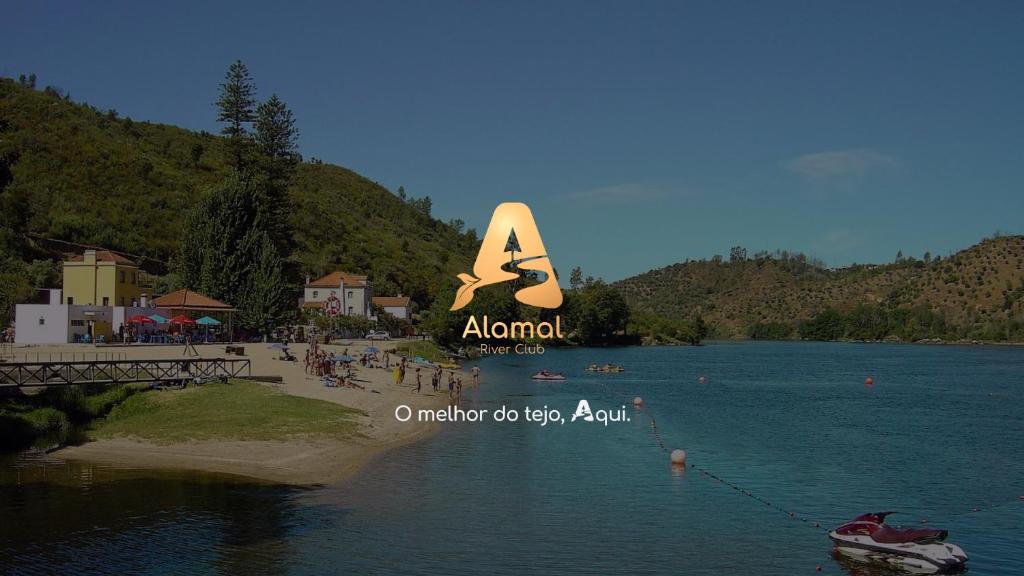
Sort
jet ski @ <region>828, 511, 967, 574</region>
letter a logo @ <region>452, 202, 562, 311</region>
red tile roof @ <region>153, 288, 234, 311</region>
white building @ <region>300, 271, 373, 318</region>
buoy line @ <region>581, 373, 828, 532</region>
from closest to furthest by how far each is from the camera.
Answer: jet ski @ <region>828, 511, 967, 574</region> < buoy line @ <region>581, 373, 828, 532</region> < red tile roof @ <region>153, 288, 234, 311</region> < letter a logo @ <region>452, 202, 562, 311</region> < white building @ <region>300, 271, 373, 318</region>

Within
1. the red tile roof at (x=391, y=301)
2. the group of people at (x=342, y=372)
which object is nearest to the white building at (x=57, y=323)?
the group of people at (x=342, y=372)

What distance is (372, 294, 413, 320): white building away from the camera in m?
133

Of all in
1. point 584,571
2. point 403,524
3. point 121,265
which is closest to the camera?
point 584,571

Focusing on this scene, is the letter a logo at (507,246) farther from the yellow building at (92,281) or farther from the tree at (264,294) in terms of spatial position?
the yellow building at (92,281)

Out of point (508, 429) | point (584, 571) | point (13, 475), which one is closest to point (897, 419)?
→ point (508, 429)

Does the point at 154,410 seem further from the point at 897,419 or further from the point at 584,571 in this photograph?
the point at 897,419

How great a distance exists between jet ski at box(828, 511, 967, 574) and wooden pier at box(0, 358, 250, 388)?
1249 inches

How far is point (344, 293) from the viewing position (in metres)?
117

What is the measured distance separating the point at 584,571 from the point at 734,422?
33336 millimetres

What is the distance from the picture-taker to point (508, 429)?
45.5m

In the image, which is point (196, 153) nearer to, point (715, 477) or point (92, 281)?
point (92, 281)

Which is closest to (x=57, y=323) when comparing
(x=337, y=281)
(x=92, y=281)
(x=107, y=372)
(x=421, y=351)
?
(x=92, y=281)

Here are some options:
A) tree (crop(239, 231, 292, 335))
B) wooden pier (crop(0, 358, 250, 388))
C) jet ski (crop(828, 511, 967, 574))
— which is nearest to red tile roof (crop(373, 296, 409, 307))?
tree (crop(239, 231, 292, 335))

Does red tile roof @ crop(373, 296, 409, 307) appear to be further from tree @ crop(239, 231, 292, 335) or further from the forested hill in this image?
tree @ crop(239, 231, 292, 335)
